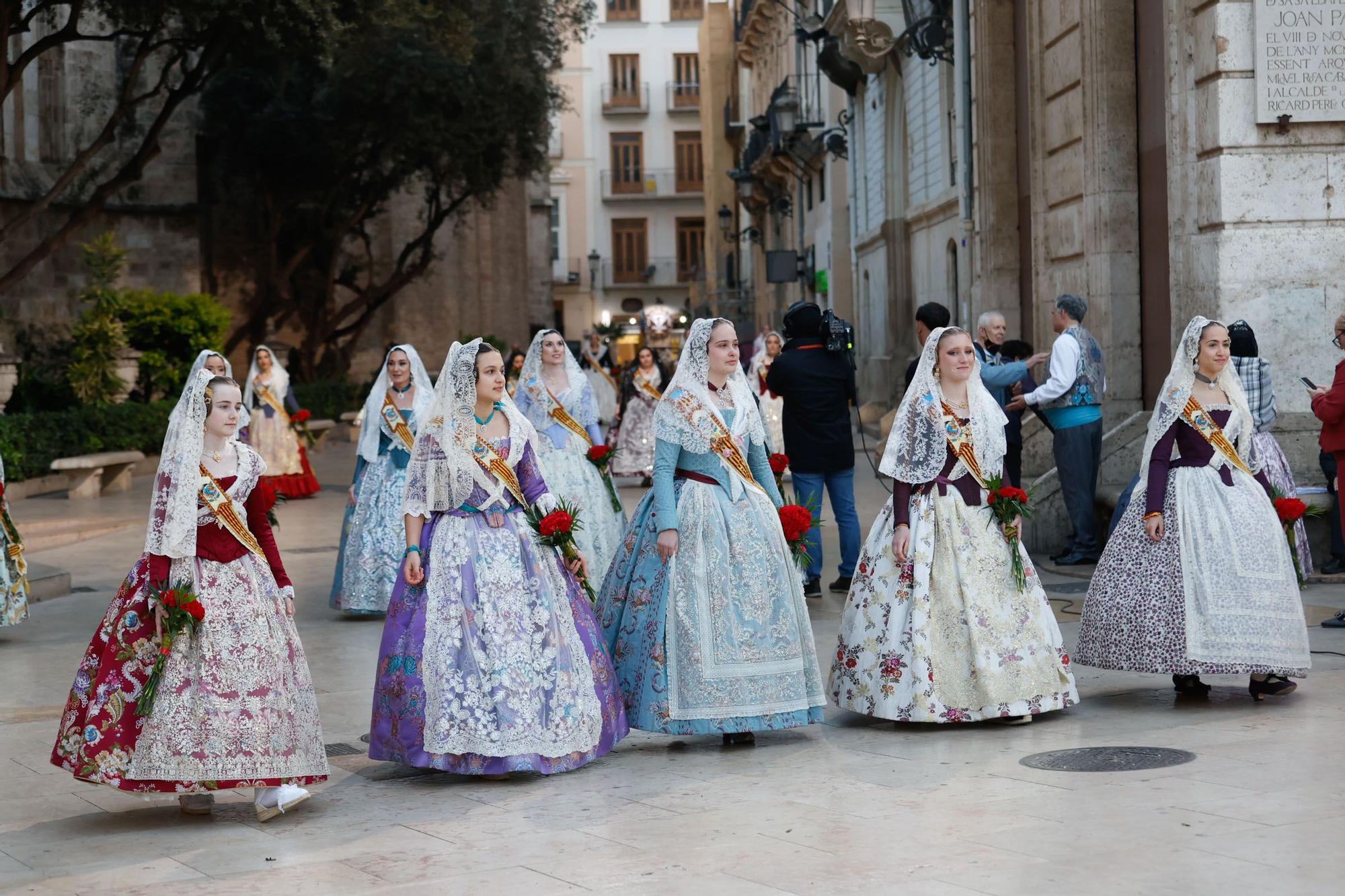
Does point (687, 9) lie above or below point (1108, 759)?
above

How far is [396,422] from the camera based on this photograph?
1182cm

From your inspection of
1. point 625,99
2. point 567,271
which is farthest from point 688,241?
point 625,99

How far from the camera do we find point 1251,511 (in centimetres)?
791

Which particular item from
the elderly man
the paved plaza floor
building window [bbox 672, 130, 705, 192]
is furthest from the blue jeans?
building window [bbox 672, 130, 705, 192]

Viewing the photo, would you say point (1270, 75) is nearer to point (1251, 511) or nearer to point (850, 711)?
point (1251, 511)

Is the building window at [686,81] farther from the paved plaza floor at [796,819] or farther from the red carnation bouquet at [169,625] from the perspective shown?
the red carnation bouquet at [169,625]

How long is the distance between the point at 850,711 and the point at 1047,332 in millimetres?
8366

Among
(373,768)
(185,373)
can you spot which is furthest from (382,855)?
(185,373)

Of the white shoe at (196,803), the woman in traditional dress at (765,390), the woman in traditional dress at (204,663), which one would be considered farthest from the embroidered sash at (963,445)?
the woman in traditional dress at (765,390)

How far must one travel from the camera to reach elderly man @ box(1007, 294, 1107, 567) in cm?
1245

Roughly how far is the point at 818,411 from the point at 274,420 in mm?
10174

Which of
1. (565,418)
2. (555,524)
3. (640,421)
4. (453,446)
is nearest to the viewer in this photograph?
(555,524)

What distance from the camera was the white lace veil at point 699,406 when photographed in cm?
762

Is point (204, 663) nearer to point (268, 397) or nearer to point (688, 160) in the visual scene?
point (268, 397)
